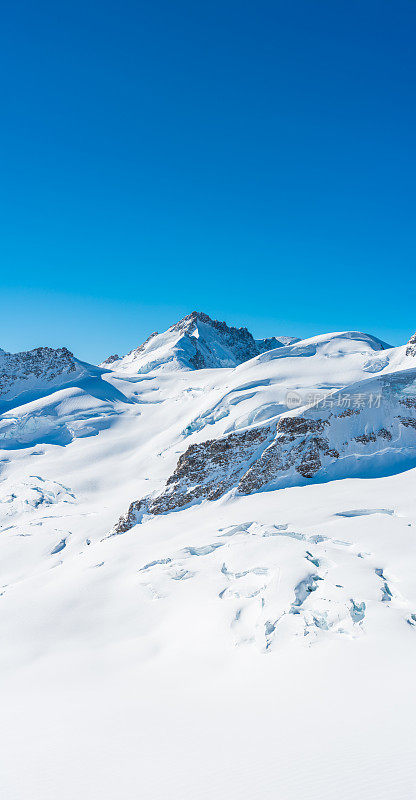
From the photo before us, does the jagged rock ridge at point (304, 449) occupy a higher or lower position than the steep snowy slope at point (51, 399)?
lower

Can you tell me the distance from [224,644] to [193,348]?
10422cm

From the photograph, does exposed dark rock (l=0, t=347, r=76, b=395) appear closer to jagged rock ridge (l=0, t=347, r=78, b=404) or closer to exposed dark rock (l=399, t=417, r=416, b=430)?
jagged rock ridge (l=0, t=347, r=78, b=404)

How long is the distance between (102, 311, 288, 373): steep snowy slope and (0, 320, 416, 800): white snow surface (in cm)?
6785

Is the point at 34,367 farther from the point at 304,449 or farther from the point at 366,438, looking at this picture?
the point at 366,438

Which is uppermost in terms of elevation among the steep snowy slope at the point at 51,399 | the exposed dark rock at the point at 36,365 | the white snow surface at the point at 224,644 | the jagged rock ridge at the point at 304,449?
the exposed dark rock at the point at 36,365

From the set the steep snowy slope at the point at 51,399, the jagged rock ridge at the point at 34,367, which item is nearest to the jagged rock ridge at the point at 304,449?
the steep snowy slope at the point at 51,399

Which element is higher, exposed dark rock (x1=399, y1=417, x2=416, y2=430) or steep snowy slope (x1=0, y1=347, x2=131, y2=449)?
steep snowy slope (x1=0, y1=347, x2=131, y2=449)

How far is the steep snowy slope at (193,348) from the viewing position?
363 feet

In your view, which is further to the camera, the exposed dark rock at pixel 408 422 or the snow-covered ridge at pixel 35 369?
the snow-covered ridge at pixel 35 369

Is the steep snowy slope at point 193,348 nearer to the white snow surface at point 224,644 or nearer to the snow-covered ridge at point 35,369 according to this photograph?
the snow-covered ridge at point 35,369

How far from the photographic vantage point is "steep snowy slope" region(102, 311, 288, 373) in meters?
111

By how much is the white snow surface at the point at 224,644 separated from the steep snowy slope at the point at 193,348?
6785cm

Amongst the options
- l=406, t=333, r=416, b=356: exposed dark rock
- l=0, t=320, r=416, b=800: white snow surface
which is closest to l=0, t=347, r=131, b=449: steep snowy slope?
l=0, t=320, r=416, b=800: white snow surface

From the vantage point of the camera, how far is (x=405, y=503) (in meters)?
25.5
